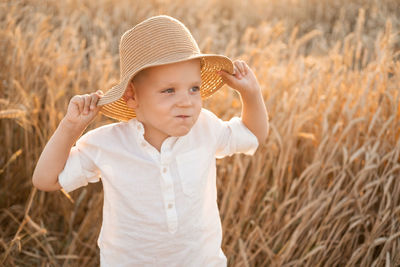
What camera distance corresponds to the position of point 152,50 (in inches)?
51.5

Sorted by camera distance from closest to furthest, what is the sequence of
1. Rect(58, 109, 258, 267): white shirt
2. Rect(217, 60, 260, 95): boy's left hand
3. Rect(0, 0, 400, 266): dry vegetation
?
Rect(58, 109, 258, 267): white shirt → Rect(217, 60, 260, 95): boy's left hand → Rect(0, 0, 400, 266): dry vegetation

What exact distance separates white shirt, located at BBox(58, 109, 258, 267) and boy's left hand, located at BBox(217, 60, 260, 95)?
0.56 ft

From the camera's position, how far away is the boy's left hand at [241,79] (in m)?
1.49

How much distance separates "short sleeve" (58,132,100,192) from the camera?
4.46 ft

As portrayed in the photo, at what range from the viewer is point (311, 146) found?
241 cm

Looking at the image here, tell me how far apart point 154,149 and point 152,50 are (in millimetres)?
308

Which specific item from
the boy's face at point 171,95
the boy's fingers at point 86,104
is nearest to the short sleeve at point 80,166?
the boy's fingers at point 86,104

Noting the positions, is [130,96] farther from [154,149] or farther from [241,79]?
[241,79]

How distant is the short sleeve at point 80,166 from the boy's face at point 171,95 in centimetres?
→ 21

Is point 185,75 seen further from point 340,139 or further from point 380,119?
point 380,119

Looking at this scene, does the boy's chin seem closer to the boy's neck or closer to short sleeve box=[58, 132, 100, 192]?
the boy's neck

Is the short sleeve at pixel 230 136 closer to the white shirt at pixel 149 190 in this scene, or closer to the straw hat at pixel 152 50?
Result: the white shirt at pixel 149 190

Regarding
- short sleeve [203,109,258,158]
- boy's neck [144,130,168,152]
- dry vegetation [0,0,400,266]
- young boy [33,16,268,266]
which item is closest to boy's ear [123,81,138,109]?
young boy [33,16,268,266]

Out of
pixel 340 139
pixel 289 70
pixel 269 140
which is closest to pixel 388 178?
pixel 340 139
